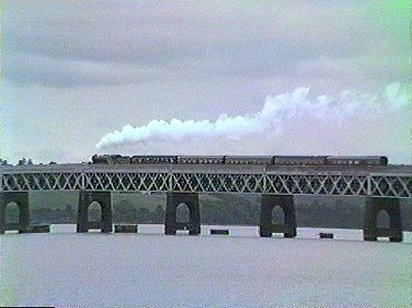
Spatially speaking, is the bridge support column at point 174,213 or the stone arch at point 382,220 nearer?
the stone arch at point 382,220

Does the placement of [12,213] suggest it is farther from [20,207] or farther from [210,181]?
[210,181]

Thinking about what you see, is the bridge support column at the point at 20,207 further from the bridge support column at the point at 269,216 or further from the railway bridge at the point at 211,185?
the bridge support column at the point at 269,216

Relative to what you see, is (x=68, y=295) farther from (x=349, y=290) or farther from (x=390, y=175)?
(x=390, y=175)

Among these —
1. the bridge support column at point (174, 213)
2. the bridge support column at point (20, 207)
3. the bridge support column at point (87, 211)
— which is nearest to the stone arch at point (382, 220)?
the bridge support column at point (174, 213)

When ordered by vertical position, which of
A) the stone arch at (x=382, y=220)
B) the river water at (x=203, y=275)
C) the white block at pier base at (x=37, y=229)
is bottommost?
the river water at (x=203, y=275)

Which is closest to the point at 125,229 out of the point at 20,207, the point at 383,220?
the point at 20,207

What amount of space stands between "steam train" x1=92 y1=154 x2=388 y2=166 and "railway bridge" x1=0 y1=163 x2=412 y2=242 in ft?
4.81

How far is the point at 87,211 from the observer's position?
111062 mm

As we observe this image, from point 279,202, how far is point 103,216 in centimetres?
2217

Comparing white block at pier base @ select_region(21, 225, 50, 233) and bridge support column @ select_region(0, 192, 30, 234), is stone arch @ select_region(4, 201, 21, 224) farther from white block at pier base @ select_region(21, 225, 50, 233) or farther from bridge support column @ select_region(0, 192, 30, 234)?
white block at pier base @ select_region(21, 225, 50, 233)

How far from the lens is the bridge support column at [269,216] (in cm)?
9994

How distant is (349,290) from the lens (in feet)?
150

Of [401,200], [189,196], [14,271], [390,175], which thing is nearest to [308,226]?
[189,196]

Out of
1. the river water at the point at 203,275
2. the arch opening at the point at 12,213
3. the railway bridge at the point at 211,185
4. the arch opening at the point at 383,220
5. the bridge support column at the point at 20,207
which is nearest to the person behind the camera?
the river water at the point at 203,275
